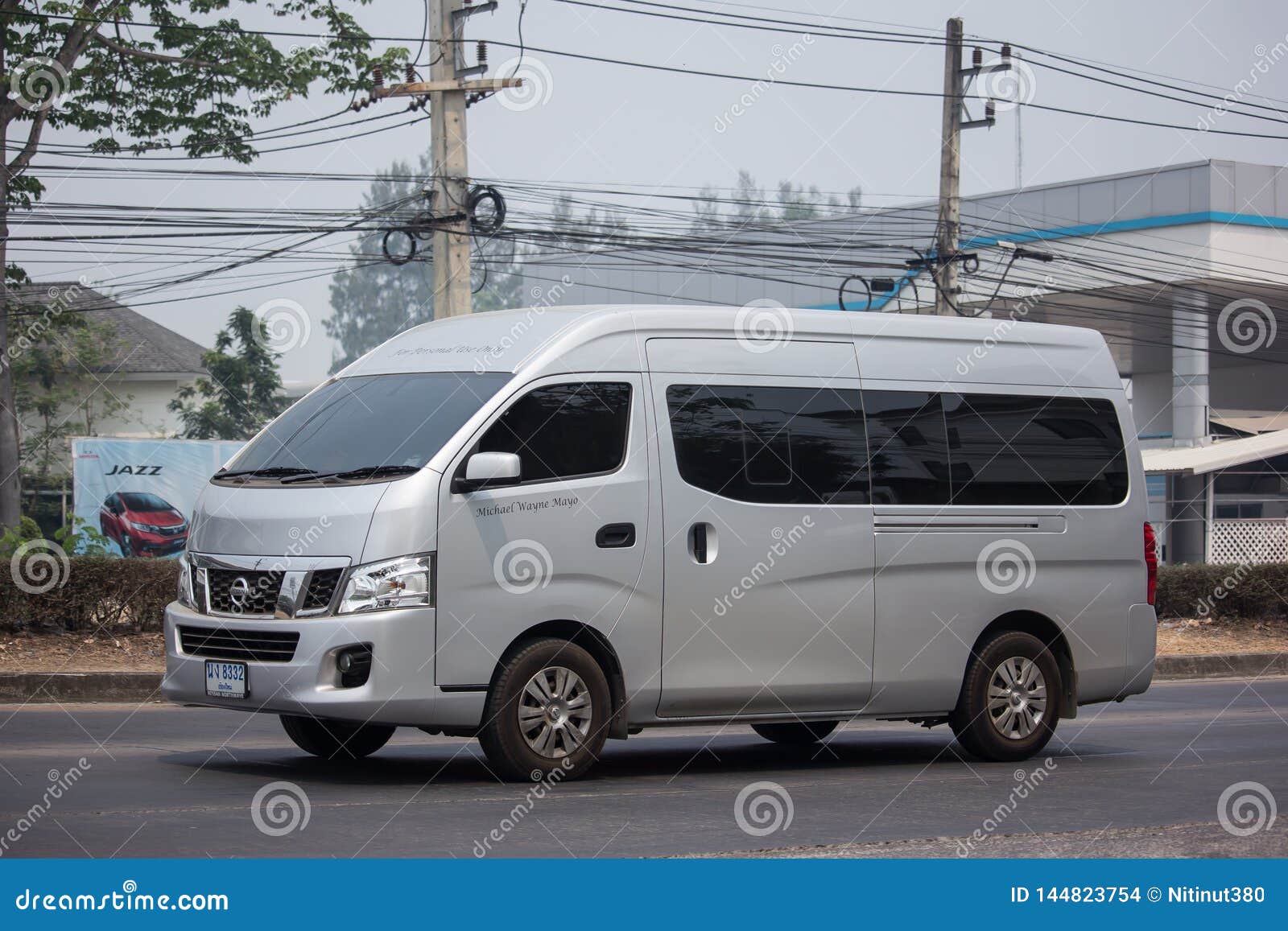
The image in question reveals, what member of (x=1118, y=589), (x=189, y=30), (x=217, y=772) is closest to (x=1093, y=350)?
(x=1118, y=589)

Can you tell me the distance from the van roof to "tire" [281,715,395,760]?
6.58 feet

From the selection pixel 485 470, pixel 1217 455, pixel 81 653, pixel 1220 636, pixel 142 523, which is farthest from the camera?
pixel 142 523

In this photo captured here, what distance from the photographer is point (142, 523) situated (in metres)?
34.1

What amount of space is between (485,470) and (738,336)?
197 centimetres

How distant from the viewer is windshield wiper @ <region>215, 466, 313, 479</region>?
333 inches

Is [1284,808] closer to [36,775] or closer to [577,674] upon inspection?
[577,674]

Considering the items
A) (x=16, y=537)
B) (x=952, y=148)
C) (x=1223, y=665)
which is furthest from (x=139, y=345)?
(x=1223, y=665)

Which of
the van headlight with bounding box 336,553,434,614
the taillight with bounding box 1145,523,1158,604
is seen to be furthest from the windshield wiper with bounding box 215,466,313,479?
the taillight with bounding box 1145,523,1158,604

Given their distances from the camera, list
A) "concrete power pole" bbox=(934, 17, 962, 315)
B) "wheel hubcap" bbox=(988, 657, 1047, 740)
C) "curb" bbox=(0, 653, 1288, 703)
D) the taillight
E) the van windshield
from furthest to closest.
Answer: "concrete power pole" bbox=(934, 17, 962, 315) < "curb" bbox=(0, 653, 1288, 703) < the taillight < "wheel hubcap" bbox=(988, 657, 1047, 740) < the van windshield

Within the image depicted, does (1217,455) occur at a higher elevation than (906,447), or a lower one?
lower

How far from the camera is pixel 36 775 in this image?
801 cm

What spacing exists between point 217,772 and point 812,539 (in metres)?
3.45

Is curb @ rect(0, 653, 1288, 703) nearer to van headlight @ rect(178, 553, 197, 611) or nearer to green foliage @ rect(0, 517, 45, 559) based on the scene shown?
green foliage @ rect(0, 517, 45, 559)

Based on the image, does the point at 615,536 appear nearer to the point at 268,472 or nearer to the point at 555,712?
the point at 555,712
